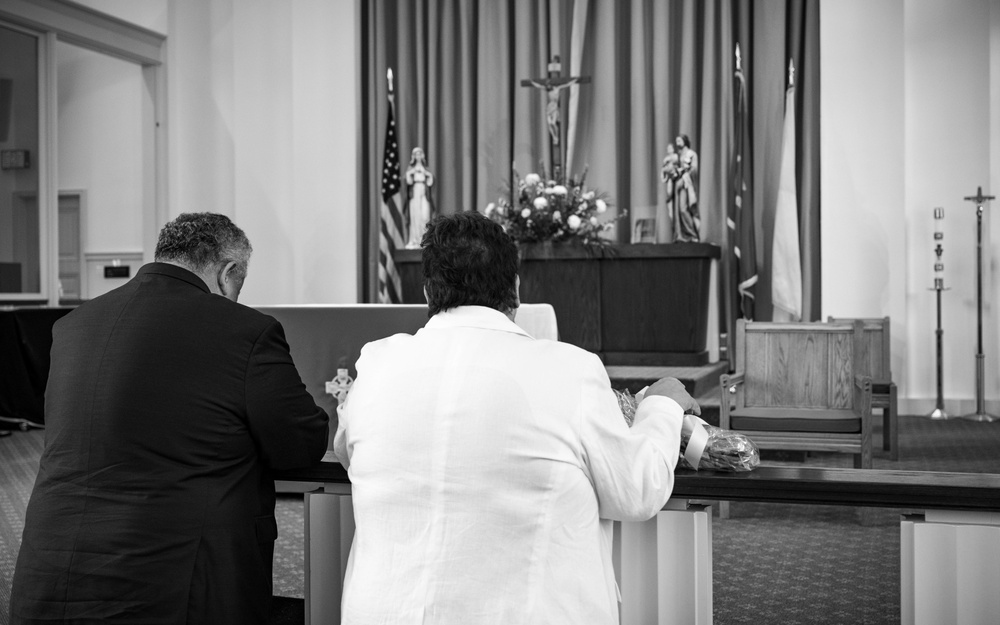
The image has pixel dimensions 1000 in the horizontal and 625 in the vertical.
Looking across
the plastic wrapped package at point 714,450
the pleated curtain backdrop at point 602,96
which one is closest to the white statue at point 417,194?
the pleated curtain backdrop at point 602,96

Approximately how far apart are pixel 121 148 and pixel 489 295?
382 inches

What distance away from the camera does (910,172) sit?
27.5 ft

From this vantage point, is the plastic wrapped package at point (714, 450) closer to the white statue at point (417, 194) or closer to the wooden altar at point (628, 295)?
the wooden altar at point (628, 295)

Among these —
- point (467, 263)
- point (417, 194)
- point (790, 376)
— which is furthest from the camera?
point (417, 194)

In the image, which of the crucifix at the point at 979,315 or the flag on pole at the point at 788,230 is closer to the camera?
the crucifix at the point at 979,315

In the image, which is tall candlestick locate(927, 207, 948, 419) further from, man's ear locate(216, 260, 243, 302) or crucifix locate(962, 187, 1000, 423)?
man's ear locate(216, 260, 243, 302)

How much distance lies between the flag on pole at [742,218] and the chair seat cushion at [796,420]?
3.82 metres

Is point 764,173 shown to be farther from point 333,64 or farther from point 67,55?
point 67,55

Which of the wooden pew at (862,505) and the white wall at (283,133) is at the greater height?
the white wall at (283,133)

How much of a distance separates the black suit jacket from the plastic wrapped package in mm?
743

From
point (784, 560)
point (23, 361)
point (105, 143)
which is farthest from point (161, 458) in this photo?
point (105, 143)

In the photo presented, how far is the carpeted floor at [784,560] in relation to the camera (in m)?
3.24

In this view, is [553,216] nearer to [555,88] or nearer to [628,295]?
[628,295]

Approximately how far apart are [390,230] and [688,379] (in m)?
3.75
